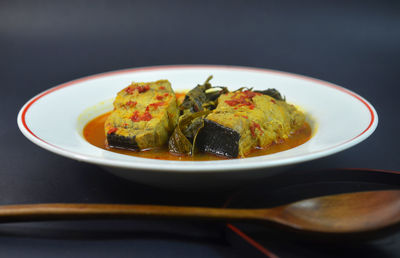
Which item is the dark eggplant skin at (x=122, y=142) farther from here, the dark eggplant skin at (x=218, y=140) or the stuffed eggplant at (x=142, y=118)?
the dark eggplant skin at (x=218, y=140)

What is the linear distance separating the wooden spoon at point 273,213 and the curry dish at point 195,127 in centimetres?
95

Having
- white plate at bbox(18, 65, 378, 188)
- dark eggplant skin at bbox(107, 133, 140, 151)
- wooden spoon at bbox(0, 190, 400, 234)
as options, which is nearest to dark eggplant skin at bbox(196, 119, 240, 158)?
white plate at bbox(18, 65, 378, 188)

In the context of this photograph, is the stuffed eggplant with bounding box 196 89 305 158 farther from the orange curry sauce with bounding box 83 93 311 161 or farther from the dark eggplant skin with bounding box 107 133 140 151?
the dark eggplant skin with bounding box 107 133 140 151

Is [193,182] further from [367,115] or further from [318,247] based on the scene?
[367,115]

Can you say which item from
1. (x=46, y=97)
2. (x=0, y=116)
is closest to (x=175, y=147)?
(x=46, y=97)

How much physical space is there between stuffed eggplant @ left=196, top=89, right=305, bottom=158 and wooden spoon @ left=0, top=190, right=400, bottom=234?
95 centimetres

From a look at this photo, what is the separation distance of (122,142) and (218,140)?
3.10ft

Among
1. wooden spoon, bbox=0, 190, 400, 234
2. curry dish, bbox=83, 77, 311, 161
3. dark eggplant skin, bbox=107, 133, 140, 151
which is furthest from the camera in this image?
dark eggplant skin, bbox=107, 133, 140, 151

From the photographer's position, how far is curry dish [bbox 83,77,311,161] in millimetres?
3984

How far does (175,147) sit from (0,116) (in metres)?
3.18

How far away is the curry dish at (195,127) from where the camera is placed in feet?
13.1

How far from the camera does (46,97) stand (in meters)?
4.79

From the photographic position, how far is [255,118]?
4223 millimetres

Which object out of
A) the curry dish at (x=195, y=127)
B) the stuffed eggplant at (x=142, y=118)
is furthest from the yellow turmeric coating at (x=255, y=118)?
the stuffed eggplant at (x=142, y=118)
